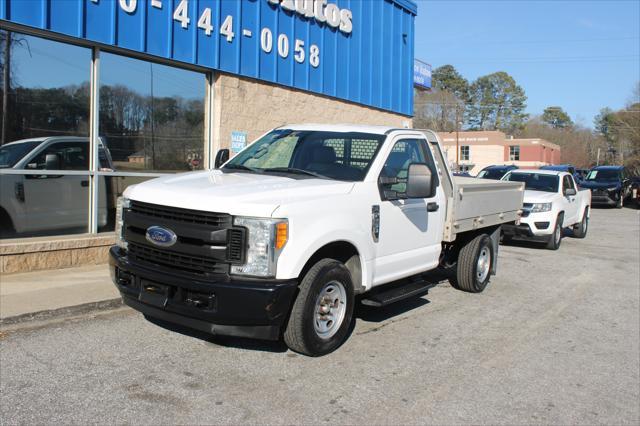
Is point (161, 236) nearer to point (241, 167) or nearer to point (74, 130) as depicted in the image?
point (241, 167)

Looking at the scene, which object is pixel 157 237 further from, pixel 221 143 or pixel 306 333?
pixel 221 143

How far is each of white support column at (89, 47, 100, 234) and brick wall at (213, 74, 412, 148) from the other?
2430 millimetres

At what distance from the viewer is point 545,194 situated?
12344 mm

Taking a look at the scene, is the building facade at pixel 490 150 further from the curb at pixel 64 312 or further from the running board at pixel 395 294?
the curb at pixel 64 312

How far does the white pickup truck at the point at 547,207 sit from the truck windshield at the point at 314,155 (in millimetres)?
7103

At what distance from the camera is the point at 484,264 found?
789 cm

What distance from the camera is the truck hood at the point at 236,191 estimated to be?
4207 mm

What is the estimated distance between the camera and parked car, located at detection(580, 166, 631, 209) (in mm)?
26797

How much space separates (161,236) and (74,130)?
481 cm

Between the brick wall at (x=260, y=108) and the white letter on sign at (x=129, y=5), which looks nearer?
the white letter on sign at (x=129, y=5)

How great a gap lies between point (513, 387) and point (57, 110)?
710 cm

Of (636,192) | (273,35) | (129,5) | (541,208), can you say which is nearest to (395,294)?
(129,5)

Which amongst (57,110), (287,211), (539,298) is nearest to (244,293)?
(287,211)

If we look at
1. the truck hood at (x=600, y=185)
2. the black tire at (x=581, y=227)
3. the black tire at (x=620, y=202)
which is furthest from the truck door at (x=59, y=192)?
the black tire at (x=620, y=202)
